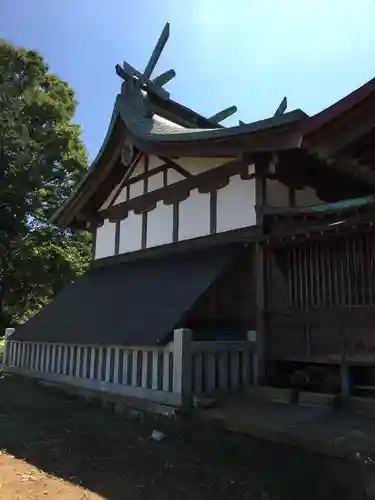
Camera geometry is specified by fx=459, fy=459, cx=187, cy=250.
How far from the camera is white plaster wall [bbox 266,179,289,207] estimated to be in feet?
25.0

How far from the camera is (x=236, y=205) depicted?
803 centimetres

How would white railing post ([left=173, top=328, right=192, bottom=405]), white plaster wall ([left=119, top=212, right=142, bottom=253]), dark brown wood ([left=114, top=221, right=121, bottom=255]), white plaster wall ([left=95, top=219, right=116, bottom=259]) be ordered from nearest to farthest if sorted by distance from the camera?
1. white railing post ([left=173, top=328, right=192, bottom=405])
2. white plaster wall ([left=119, top=212, right=142, bottom=253])
3. dark brown wood ([left=114, top=221, right=121, bottom=255])
4. white plaster wall ([left=95, top=219, right=116, bottom=259])

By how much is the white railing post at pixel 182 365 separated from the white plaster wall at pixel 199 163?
11.6 feet

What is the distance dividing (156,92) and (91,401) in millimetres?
6800

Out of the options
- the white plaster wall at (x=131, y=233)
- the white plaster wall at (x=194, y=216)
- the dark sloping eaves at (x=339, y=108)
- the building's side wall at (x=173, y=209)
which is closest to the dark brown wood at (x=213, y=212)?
the building's side wall at (x=173, y=209)

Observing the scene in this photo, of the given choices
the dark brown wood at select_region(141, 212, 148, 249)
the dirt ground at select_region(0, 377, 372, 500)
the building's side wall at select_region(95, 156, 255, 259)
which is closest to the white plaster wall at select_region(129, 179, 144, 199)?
the building's side wall at select_region(95, 156, 255, 259)

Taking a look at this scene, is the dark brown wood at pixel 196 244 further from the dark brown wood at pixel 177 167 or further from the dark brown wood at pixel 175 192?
the dark brown wood at pixel 177 167

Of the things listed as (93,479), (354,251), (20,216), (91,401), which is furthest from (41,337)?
(20,216)

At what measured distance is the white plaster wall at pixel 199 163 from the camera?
848cm

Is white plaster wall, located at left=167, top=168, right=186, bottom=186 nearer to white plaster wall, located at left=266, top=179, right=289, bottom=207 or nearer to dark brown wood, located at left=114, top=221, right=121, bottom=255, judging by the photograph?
dark brown wood, located at left=114, top=221, right=121, bottom=255

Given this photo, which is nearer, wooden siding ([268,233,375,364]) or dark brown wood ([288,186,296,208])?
wooden siding ([268,233,375,364])

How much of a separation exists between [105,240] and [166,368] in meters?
5.94

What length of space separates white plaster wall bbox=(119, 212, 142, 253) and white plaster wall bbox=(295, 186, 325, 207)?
3.90 meters

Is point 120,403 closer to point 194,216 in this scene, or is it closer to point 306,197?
point 194,216
